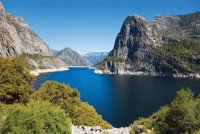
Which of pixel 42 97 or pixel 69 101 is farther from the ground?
pixel 42 97

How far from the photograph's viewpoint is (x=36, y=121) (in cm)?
4766

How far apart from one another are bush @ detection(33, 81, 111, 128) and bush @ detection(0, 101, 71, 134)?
2709 centimetres

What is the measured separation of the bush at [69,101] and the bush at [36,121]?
27.1 metres

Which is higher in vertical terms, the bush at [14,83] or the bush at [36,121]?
the bush at [14,83]

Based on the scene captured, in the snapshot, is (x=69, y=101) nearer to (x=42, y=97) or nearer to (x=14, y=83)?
(x=42, y=97)

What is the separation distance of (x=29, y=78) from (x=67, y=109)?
42.7 feet

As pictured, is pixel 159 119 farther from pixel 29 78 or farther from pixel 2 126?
pixel 29 78

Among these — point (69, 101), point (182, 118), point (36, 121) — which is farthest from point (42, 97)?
point (182, 118)

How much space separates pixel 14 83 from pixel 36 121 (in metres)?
33.5

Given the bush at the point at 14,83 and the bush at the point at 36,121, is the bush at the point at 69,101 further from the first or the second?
the bush at the point at 36,121

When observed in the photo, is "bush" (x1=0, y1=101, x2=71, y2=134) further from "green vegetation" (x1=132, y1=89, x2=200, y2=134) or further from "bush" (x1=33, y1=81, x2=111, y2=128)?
"bush" (x1=33, y1=81, x2=111, y2=128)

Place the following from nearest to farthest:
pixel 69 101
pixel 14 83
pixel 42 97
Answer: pixel 14 83
pixel 42 97
pixel 69 101

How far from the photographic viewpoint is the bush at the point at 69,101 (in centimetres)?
8169

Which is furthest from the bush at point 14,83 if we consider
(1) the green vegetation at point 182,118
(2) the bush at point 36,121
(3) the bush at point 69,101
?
Result: (1) the green vegetation at point 182,118
